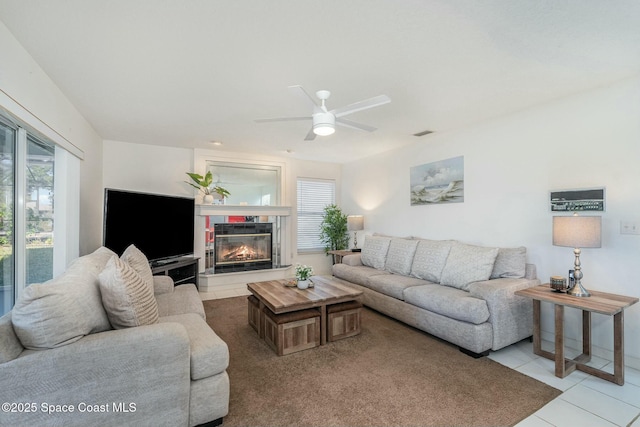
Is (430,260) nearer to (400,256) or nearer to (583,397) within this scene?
(400,256)

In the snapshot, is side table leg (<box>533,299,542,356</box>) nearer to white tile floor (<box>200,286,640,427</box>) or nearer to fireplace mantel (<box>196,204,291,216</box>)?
white tile floor (<box>200,286,640,427</box>)

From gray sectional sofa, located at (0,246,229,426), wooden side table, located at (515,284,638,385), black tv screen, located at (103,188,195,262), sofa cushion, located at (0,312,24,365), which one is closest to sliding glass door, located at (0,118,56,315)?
black tv screen, located at (103,188,195,262)

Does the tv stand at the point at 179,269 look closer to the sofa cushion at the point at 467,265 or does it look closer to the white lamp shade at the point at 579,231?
the sofa cushion at the point at 467,265

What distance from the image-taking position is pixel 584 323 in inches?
101

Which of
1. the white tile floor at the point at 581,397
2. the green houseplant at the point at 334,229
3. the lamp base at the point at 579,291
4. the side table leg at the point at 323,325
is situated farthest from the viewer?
the green houseplant at the point at 334,229

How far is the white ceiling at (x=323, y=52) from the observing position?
5.58 feet

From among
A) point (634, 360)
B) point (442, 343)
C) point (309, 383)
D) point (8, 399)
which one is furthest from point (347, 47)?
point (634, 360)

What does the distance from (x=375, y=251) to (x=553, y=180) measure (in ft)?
7.76

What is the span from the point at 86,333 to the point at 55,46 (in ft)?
6.51

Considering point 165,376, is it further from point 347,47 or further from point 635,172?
point 635,172

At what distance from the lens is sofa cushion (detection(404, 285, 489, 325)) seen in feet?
8.63

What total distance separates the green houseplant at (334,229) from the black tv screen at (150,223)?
8.32ft

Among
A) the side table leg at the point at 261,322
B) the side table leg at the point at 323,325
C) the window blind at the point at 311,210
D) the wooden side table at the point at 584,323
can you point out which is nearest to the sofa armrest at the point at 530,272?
the wooden side table at the point at 584,323

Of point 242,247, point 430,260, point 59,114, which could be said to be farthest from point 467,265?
point 59,114
